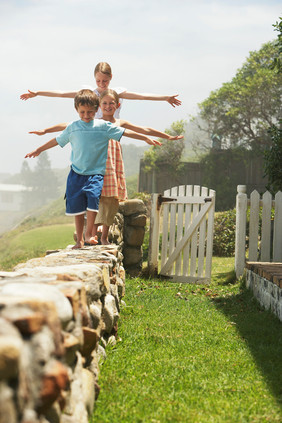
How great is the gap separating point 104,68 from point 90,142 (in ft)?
3.08

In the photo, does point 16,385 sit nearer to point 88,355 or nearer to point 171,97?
point 88,355

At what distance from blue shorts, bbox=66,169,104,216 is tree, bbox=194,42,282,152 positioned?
17.8 m

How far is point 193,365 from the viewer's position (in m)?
3.20

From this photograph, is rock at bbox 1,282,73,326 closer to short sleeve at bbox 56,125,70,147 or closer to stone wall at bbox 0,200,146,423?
stone wall at bbox 0,200,146,423

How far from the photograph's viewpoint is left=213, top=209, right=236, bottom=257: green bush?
11.2m

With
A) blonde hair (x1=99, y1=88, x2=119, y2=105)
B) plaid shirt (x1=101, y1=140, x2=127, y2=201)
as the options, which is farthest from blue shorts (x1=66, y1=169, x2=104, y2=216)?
blonde hair (x1=99, y1=88, x2=119, y2=105)

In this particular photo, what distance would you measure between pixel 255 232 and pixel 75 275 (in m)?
4.88

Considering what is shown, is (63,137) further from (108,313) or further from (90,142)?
(108,313)

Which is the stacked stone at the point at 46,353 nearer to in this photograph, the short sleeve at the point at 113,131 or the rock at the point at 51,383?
the rock at the point at 51,383

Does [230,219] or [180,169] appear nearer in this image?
[230,219]

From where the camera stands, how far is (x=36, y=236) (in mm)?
21000

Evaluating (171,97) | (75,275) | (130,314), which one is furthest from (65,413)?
(171,97)

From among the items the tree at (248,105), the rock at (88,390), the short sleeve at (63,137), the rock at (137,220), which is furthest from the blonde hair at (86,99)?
the tree at (248,105)

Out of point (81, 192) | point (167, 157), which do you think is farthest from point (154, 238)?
point (167, 157)
